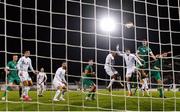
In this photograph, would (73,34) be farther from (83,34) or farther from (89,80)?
(89,80)

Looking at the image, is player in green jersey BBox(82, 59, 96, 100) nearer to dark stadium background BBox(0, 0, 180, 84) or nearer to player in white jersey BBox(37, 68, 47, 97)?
player in white jersey BBox(37, 68, 47, 97)

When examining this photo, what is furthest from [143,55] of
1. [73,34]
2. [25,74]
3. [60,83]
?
[73,34]

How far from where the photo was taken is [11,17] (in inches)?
930

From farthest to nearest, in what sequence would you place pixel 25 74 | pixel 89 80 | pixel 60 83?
1. pixel 89 80
2. pixel 60 83
3. pixel 25 74

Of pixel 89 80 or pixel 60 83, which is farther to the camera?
pixel 89 80

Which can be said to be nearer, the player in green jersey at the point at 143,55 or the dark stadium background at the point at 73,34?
the player in green jersey at the point at 143,55

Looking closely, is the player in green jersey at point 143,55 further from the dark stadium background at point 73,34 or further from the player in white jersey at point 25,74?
the dark stadium background at point 73,34

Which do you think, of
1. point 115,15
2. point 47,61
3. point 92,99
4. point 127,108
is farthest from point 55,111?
point 115,15

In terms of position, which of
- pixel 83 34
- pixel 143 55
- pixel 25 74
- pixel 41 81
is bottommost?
pixel 41 81

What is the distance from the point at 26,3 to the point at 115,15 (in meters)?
5.96

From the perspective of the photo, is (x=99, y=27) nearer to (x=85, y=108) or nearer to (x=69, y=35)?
(x=69, y=35)

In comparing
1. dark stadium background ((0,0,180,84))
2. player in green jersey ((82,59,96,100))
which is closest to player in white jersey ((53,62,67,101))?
player in green jersey ((82,59,96,100))

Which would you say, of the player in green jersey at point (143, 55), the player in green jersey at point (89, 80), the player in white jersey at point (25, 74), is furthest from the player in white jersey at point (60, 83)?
the player in green jersey at point (143, 55)

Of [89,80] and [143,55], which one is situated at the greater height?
[143,55]
